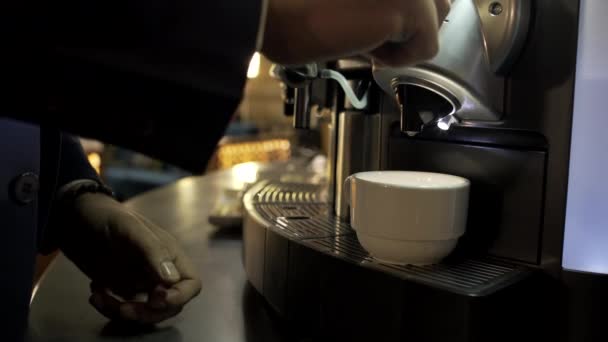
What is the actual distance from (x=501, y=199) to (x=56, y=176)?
397 millimetres

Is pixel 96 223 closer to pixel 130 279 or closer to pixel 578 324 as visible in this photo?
pixel 130 279

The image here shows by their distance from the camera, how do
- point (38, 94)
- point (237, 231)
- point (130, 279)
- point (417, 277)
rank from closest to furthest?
point (38, 94) → point (417, 277) → point (130, 279) → point (237, 231)

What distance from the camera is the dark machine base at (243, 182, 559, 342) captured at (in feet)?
1.24

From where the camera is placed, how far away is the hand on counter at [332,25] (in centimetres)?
30

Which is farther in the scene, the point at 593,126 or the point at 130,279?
the point at 130,279

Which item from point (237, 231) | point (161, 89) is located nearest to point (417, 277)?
point (161, 89)

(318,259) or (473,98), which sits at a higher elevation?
(473,98)

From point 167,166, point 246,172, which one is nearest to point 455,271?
point 246,172

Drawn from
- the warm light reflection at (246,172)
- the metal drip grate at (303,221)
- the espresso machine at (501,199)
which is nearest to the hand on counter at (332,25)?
the espresso machine at (501,199)

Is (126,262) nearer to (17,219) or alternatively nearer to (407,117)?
(17,219)

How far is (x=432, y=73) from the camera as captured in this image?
41 cm

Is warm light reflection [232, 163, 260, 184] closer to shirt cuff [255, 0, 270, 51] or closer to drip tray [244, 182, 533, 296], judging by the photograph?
drip tray [244, 182, 533, 296]

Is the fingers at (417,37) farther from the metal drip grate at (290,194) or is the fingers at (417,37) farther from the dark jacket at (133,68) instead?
the metal drip grate at (290,194)

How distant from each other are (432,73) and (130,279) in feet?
1.07
